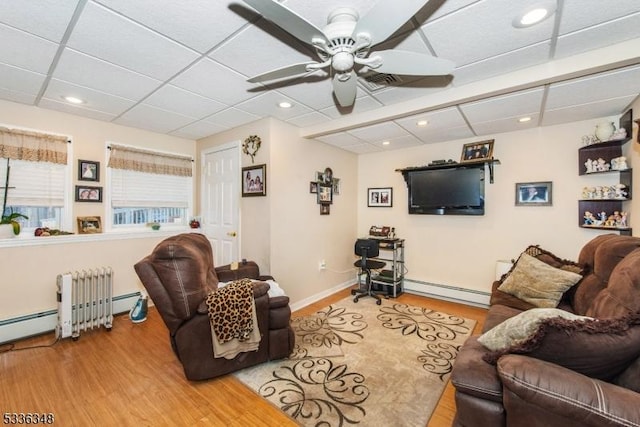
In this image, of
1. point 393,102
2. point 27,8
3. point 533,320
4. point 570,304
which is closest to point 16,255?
point 27,8

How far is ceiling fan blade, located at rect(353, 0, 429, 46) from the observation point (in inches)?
45.3

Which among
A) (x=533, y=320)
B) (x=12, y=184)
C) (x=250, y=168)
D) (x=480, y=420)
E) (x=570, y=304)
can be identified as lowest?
(x=480, y=420)

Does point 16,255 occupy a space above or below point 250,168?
below

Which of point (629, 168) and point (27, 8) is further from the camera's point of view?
point (629, 168)

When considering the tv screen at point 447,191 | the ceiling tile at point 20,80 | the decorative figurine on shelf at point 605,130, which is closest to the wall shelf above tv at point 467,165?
the tv screen at point 447,191

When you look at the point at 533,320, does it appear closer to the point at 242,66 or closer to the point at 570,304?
the point at 570,304

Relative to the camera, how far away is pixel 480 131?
362 cm

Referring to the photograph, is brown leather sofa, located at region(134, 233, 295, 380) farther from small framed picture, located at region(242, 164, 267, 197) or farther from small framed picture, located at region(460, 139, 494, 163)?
small framed picture, located at region(460, 139, 494, 163)

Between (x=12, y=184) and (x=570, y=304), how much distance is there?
5.73 m

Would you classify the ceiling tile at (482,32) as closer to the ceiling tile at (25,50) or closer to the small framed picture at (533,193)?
the small framed picture at (533,193)

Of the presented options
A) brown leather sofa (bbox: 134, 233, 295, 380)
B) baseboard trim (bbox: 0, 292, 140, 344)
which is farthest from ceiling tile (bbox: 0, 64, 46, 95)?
baseboard trim (bbox: 0, 292, 140, 344)

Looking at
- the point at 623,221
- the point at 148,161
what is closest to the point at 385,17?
the point at 623,221

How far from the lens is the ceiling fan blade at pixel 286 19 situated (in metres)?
1.13

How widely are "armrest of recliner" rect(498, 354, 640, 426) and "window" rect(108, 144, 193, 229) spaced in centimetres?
439
